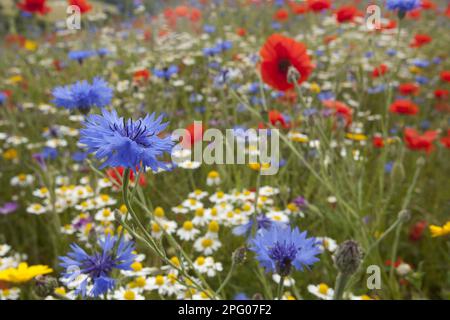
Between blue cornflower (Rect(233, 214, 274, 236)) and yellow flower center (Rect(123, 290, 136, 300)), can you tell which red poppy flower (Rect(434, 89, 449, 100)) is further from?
yellow flower center (Rect(123, 290, 136, 300))

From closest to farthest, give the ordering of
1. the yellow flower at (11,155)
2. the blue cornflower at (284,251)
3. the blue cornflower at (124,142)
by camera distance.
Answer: the blue cornflower at (124,142), the blue cornflower at (284,251), the yellow flower at (11,155)

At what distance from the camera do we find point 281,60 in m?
1.24

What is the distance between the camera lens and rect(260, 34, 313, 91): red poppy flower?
48.3 inches

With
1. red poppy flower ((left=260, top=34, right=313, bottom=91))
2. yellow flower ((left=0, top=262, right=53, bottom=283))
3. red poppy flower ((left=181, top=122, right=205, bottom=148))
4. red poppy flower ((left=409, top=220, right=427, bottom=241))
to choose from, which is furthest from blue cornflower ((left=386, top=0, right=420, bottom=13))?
yellow flower ((left=0, top=262, right=53, bottom=283))

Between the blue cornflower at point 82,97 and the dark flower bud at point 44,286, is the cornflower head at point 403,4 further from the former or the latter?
the dark flower bud at point 44,286

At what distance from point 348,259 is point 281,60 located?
0.75 m

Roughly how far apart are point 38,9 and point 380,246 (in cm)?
181

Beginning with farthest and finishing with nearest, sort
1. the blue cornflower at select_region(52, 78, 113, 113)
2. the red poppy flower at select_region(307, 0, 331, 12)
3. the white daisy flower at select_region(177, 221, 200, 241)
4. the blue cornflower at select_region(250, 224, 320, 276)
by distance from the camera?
the red poppy flower at select_region(307, 0, 331, 12) < the white daisy flower at select_region(177, 221, 200, 241) < the blue cornflower at select_region(52, 78, 113, 113) < the blue cornflower at select_region(250, 224, 320, 276)

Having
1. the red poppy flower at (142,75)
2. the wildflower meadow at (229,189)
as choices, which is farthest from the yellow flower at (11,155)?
the red poppy flower at (142,75)

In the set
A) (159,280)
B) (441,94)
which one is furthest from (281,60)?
(441,94)

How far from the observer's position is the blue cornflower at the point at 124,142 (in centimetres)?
51

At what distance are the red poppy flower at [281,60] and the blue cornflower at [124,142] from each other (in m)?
0.70

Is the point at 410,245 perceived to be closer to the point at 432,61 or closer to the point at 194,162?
the point at 194,162

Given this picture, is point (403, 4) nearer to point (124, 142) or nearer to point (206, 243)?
point (206, 243)
